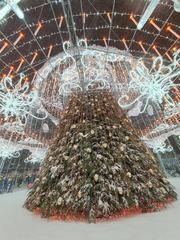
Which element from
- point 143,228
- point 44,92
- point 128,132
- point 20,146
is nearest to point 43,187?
point 128,132

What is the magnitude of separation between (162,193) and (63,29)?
20.7 ft

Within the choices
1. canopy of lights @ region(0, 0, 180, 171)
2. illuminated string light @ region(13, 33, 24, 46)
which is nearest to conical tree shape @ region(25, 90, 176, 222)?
canopy of lights @ region(0, 0, 180, 171)

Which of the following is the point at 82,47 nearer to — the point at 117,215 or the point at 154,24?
the point at 154,24

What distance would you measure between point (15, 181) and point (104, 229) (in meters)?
14.0

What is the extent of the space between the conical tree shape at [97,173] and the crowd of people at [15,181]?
1019cm

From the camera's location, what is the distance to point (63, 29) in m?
9.16

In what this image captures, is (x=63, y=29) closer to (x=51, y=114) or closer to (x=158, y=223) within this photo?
(x=51, y=114)

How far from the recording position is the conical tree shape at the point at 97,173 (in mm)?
4043

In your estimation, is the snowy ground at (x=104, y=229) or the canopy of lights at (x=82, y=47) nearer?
the snowy ground at (x=104, y=229)

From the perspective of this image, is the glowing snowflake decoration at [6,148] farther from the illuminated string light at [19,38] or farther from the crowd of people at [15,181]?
the illuminated string light at [19,38]

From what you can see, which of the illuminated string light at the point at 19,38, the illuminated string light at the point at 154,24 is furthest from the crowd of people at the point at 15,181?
the illuminated string light at the point at 154,24

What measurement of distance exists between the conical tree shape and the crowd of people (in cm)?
1019

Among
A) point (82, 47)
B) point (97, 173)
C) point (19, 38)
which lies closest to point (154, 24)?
point (82, 47)

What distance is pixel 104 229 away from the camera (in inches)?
135
